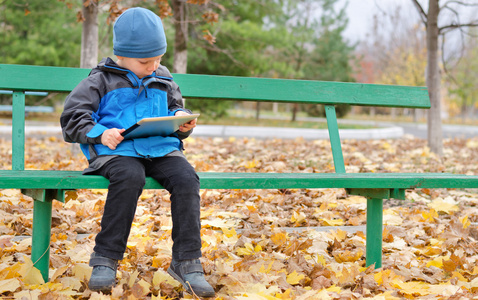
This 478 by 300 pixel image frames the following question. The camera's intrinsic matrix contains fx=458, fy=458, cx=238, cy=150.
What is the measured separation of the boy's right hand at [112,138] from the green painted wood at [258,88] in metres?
0.79

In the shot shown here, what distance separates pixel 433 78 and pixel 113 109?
562cm

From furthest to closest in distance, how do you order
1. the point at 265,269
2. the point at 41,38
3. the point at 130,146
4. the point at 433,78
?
the point at 41,38 → the point at 433,78 → the point at 265,269 → the point at 130,146

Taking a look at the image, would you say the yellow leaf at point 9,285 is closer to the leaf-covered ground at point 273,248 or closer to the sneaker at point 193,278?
the leaf-covered ground at point 273,248

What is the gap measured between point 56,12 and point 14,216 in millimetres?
13144

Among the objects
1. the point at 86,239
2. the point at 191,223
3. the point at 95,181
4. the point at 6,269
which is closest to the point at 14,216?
the point at 86,239

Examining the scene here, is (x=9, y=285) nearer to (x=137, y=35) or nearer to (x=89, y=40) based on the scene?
(x=137, y=35)

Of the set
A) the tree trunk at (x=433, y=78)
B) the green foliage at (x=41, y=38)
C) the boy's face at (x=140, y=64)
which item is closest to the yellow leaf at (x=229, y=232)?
the boy's face at (x=140, y=64)

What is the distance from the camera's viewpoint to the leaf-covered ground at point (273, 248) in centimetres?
189

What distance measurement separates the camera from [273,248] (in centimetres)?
251

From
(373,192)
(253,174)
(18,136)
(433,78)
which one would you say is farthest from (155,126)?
(433,78)

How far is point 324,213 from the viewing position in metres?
3.11

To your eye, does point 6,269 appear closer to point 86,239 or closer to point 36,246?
point 36,246

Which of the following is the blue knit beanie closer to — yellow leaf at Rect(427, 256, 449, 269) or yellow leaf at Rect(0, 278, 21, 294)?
yellow leaf at Rect(0, 278, 21, 294)

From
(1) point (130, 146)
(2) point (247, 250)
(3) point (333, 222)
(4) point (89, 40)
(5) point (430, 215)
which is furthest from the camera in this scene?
(4) point (89, 40)
